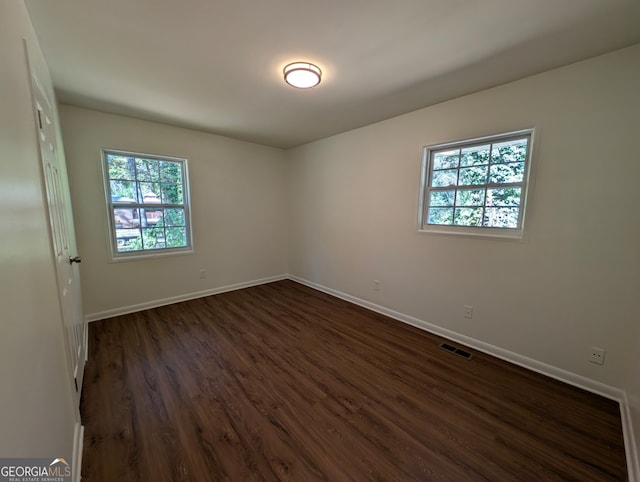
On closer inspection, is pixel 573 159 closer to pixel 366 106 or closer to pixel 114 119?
pixel 366 106

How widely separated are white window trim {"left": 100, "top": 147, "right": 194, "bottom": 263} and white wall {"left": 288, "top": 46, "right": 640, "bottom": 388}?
2691mm

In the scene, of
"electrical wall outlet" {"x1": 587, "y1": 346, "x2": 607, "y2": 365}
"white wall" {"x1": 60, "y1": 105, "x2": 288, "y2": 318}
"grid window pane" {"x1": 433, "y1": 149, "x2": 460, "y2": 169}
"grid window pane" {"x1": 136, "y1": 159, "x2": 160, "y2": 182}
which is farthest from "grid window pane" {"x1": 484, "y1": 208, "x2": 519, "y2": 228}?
"grid window pane" {"x1": 136, "y1": 159, "x2": 160, "y2": 182}

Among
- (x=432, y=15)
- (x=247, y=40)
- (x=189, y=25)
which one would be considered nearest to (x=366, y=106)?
(x=432, y=15)

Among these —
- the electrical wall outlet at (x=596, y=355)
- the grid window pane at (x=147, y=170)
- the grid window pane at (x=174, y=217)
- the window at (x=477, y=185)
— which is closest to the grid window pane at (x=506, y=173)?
the window at (x=477, y=185)

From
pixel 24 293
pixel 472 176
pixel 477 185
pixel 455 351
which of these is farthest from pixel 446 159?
pixel 24 293

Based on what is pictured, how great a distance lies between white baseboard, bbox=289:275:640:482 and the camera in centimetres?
150

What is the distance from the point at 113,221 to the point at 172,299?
1.33 m

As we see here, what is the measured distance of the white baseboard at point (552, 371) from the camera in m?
1.50

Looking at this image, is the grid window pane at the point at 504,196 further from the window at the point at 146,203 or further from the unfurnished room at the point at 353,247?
the window at the point at 146,203

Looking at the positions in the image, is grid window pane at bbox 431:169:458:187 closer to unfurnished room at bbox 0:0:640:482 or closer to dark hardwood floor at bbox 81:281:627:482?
unfurnished room at bbox 0:0:640:482

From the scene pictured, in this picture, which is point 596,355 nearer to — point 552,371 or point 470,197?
point 552,371

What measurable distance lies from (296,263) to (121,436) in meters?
3.55

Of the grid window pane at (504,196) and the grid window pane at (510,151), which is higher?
the grid window pane at (510,151)

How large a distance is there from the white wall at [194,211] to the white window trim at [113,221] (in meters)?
0.05
